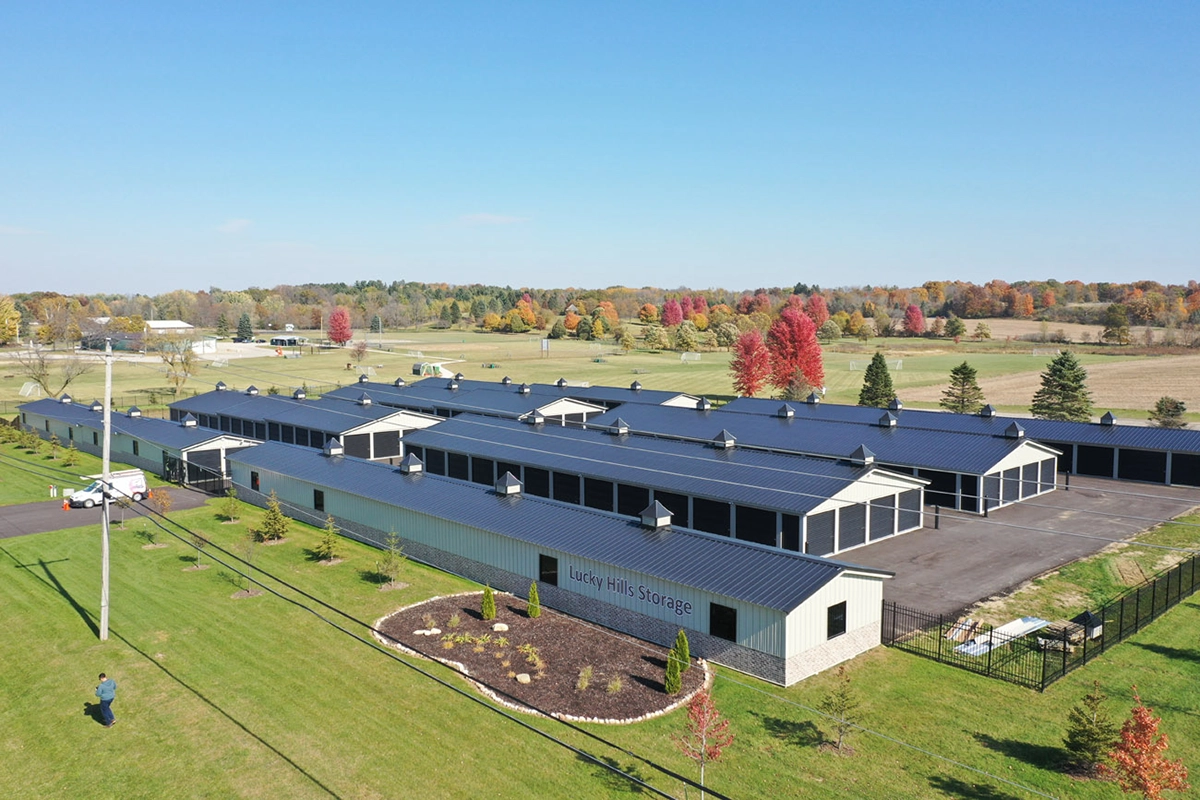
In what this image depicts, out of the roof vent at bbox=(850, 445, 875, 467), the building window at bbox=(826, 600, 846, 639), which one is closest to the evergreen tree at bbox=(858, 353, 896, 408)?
the roof vent at bbox=(850, 445, 875, 467)

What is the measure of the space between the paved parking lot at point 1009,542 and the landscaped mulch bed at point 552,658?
41.2ft

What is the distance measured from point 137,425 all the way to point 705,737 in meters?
64.1

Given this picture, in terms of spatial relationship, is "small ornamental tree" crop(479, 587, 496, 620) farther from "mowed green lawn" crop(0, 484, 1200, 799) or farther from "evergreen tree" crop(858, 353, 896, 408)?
"evergreen tree" crop(858, 353, 896, 408)

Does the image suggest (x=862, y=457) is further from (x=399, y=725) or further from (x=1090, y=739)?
(x=399, y=725)

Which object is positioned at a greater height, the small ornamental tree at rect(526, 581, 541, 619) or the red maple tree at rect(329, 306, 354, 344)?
the red maple tree at rect(329, 306, 354, 344)

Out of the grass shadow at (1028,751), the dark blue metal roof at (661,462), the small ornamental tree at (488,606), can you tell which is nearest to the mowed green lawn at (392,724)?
the grass shadow at (1028,751)

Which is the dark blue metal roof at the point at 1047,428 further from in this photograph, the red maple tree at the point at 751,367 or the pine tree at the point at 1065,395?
the red maple tree at the point at 751,367

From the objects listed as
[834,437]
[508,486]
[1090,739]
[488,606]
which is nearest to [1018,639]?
[1090,739]

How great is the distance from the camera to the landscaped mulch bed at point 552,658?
26.0 m

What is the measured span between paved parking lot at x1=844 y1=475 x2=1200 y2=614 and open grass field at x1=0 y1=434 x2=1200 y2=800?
246 inches

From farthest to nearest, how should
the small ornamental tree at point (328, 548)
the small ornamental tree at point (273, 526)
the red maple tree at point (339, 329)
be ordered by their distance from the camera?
the red maple tree at point (339, 329)
the small ornamental tree at point (273, 526)
the small ornamental tree at point (328, 548)

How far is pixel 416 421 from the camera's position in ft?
222

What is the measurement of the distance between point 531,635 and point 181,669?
1248cm

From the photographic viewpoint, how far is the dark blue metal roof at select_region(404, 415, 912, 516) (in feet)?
138
